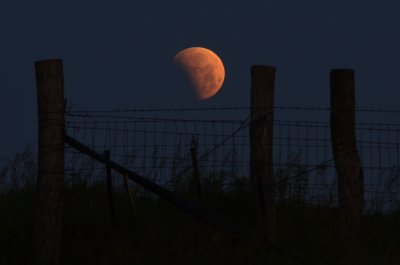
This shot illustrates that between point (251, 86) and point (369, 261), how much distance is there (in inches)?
111

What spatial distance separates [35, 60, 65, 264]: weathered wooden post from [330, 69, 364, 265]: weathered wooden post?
140 inches

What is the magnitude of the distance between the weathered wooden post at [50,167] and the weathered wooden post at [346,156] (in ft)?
11.7

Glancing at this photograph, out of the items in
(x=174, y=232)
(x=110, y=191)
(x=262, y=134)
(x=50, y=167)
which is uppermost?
(x=262, y=134)

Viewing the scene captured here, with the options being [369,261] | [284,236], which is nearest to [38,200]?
[284,236]

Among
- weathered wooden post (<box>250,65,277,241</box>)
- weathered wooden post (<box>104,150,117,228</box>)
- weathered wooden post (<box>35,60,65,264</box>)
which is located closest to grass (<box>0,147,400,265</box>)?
weathered wooden post (<box>104,150,117,228</box>)

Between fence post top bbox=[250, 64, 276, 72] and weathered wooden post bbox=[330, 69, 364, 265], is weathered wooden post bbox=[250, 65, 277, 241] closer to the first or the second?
fence post top bbox=[250, 64, 276, 72]

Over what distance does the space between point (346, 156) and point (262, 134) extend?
4.01 ft

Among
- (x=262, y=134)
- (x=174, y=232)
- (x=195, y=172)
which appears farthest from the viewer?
(x=195, y=172)

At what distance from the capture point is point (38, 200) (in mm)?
10586

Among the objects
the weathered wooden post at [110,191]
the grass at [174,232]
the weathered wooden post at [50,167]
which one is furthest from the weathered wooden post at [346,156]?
the weathered wooden post at [50,167]

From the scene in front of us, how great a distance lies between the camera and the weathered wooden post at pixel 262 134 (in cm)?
1134

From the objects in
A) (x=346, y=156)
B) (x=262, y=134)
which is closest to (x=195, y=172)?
(x=262, y=134)

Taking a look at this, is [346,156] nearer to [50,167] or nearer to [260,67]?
[260,67]

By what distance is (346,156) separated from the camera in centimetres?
1082
